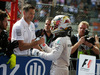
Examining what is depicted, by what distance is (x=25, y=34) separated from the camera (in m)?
4.32

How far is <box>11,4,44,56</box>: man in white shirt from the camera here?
4.13 meters

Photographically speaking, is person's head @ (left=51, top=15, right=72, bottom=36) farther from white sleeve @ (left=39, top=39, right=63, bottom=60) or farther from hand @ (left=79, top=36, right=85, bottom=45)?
hand @ (left=79, top=36, right=85, bottom=45)

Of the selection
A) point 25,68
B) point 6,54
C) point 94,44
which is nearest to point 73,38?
point 94,44

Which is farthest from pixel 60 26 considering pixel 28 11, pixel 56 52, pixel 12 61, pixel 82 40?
pixel 82 40

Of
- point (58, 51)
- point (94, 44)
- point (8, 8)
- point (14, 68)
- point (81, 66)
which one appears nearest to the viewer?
point (58, 51)

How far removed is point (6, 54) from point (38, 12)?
149 inches

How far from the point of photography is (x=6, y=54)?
3.46 metres

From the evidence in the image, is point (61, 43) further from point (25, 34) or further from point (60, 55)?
point (25, 34)

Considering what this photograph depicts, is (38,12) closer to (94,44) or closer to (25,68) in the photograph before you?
(94,44)

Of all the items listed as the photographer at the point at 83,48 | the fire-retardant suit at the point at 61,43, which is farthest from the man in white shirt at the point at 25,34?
the photographer at the point at 83,48

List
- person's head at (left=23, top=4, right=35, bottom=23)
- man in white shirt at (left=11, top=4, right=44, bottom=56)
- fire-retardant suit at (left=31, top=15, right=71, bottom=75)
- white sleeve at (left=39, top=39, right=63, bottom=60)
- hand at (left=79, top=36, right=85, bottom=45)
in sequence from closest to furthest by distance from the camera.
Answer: white sleeve at (left=39, top=39, right=63, bottom=60), fire-retardant suit at (left=31, top=15, right=71, bottom=75), man in white shirt at (left=11, top=4, right=44, bottom=56), person's head at (left=23, top=4, right=35, bottom=23), hand at (left=79, top=36, right=85, bottom=45)

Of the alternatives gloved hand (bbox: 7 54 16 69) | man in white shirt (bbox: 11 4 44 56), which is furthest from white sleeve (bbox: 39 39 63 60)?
man in white shirt (bbox: 11 4 44 56)

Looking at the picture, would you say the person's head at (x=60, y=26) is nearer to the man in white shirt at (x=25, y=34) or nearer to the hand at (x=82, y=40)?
the man in white shirt at (x=25, y=34)

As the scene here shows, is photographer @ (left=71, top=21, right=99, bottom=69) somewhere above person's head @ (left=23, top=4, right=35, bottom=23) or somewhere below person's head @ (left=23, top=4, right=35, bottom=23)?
below
